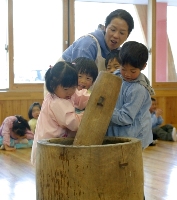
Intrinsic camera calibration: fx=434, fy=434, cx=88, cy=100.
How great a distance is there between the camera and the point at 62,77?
6.45 feet

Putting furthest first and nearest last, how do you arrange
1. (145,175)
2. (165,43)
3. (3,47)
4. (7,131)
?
(165,43) < (3,47) < (7,131) < (145,175)

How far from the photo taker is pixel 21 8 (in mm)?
6406

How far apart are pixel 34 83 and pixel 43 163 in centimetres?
491

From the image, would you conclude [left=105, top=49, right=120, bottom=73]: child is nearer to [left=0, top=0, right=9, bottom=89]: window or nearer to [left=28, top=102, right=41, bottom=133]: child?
[left=28, top=102, right=41, bottom=133]: child

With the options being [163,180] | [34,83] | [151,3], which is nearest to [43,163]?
[163,180]

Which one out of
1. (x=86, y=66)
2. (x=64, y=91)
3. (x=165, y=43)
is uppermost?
(x=165, y=43)

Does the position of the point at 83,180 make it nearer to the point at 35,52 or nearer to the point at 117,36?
the point at 117,36

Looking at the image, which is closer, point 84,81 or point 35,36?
point 84,81

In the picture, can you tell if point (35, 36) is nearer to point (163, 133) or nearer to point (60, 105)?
point (163, 133)

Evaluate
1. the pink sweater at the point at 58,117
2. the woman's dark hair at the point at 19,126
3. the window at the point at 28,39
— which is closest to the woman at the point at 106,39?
the pink sweater at the point at 58,117

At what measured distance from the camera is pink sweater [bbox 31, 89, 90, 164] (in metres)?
1.91

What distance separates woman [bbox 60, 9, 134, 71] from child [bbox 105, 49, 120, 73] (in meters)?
0.11

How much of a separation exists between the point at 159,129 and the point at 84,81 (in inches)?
176

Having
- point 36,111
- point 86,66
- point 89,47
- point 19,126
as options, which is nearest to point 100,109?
point 86,66
